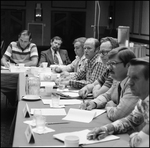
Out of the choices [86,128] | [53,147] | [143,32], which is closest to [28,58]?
[86,128]

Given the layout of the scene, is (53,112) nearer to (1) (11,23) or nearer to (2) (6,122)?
(2) (6,122)

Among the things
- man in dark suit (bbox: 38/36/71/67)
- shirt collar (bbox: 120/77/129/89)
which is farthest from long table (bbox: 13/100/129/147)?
man in dark suit (bbox: 38/36/71/67)

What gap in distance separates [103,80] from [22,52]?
296 centimetres

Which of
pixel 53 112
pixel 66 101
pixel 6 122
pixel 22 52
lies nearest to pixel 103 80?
pixel 66 101

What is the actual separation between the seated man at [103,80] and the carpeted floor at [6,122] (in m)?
1.11

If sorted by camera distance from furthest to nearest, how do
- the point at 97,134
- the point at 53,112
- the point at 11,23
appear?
the point at 11,23 < the point at 53,112 < the point at 97,134

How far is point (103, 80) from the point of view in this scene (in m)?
3.59

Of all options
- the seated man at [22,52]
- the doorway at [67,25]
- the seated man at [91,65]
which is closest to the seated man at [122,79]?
the seated man at [91,65]

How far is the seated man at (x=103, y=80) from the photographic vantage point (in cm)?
341

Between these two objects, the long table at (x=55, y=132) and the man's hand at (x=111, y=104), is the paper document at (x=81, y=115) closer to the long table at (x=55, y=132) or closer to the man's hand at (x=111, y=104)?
the long table at (x=55, y=132)

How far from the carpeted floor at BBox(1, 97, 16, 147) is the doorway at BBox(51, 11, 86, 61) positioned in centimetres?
738

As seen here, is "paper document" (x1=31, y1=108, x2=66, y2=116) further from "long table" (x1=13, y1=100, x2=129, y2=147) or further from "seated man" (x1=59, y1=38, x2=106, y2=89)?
"seated man" (x1=59, y1=38, x2=106, y2=89)

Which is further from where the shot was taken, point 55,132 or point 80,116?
point 80,116

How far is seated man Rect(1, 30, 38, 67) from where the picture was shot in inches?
241
